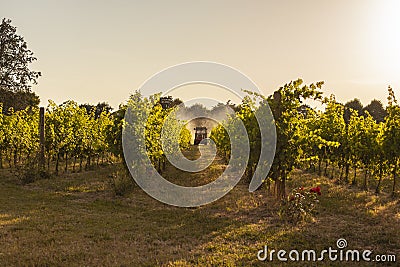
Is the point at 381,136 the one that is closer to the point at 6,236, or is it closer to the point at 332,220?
the point at 332,220

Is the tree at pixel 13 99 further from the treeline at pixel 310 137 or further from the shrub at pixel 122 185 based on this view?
the treeline at pixel 310 137

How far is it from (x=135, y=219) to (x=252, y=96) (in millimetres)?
4700

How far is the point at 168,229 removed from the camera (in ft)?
26.9

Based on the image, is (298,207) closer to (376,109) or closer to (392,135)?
(392,135)

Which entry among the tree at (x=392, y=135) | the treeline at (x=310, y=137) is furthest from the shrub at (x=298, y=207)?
the tree at (x=392, y=135)

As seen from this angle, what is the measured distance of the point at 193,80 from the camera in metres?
10.4

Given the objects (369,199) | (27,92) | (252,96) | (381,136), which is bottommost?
(369,199)

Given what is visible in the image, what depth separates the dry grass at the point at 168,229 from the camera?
21.0ft

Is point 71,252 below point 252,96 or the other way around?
below

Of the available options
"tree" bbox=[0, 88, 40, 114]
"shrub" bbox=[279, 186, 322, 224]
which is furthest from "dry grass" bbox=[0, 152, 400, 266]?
"tree" bbox=[0, 88, 40, 114]

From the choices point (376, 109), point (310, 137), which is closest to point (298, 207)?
point (310, 137)

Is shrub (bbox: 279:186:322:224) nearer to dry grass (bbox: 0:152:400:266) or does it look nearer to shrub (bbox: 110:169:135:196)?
dry grass (bbox: 0:152:400:266)

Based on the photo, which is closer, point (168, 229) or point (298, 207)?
point (168, 229)

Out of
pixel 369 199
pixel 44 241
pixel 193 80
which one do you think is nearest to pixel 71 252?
pixel 44 241
